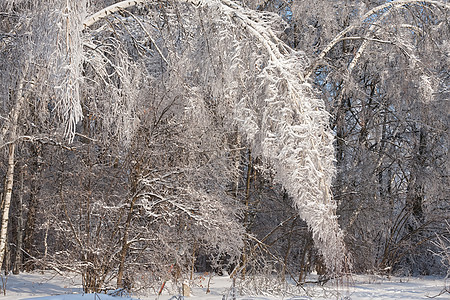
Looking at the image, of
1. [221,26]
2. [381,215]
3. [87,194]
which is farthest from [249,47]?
[381,215]

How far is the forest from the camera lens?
403 cm

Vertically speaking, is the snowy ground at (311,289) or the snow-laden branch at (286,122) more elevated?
the snow-laden branch at (286,122)

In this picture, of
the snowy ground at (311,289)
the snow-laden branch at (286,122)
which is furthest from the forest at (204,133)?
the snowy ground at (311,289)

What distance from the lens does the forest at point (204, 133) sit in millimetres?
4027

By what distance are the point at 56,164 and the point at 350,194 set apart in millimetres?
5770

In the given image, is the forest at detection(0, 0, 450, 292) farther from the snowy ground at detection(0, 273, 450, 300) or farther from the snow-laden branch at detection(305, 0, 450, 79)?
the snowy ground at detection(0, 273, 450, 300)

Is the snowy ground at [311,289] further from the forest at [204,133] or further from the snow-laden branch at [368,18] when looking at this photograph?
the snow-laden branch at [368,18]

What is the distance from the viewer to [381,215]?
10367 millimetres

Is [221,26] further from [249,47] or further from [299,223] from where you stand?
[299,223]

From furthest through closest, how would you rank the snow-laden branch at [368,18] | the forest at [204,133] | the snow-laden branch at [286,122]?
the snow-laden branch at [368,18], the forest at [204,133], the snow-laden branch at [286,122]

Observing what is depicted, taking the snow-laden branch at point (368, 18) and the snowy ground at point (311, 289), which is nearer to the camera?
the snowy ground at point (311, 289)

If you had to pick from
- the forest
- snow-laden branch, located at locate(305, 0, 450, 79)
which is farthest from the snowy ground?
snow-laden branch, located at locate(305, 0, 450, 79)

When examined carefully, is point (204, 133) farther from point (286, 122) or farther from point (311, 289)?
point (286, 122)

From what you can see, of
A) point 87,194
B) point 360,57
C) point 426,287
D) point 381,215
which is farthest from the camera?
point 360,57
